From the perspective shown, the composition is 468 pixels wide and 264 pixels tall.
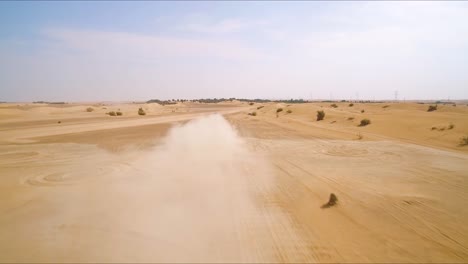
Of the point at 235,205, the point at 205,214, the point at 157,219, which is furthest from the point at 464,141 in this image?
the point at 157,219

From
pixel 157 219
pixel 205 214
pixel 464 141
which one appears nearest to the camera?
pixel 157 219

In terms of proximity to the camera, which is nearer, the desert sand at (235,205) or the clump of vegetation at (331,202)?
the desert sand at (235,205)

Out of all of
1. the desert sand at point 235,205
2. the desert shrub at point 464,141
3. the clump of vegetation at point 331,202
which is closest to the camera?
the desert sand at point 235,205

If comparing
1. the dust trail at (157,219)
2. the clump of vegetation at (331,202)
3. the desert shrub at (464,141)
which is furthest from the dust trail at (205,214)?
the desert shrub at (464,141)

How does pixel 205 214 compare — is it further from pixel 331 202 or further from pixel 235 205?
pixel 331 202

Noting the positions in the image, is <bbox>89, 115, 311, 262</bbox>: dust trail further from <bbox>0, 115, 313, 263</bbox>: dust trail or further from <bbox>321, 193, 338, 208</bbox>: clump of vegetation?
<bbox>321, 193, 338, 208</bbox>: clump of vegetation

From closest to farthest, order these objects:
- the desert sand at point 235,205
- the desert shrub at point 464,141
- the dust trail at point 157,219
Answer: the dust trail at point 157,219, the desert sand at point 235,205, the desert shrub at point 464,141

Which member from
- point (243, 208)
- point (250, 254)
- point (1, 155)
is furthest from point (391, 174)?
point (1, 155)

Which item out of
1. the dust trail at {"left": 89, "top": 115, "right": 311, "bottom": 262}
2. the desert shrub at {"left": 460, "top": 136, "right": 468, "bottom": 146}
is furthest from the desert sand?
the desert shrub at {"left": 460, "top": 136, "right": 468, "bottom": 146}

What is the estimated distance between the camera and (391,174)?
11.1 metres

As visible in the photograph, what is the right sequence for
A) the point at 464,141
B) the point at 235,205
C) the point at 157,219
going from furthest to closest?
the point at 464,141
the point at 235,205
the point at 157,219

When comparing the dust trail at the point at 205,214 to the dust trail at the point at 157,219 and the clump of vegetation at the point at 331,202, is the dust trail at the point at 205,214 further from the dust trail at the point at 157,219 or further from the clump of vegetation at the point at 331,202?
the clump of vegetation at the point at 331,202

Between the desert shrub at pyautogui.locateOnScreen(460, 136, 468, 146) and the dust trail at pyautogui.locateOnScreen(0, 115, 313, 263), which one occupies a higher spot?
the desert shrub at pyautogui.locateOnScreen(460, 136, 468, 146)

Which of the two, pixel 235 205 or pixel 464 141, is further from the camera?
pixel 464 141
